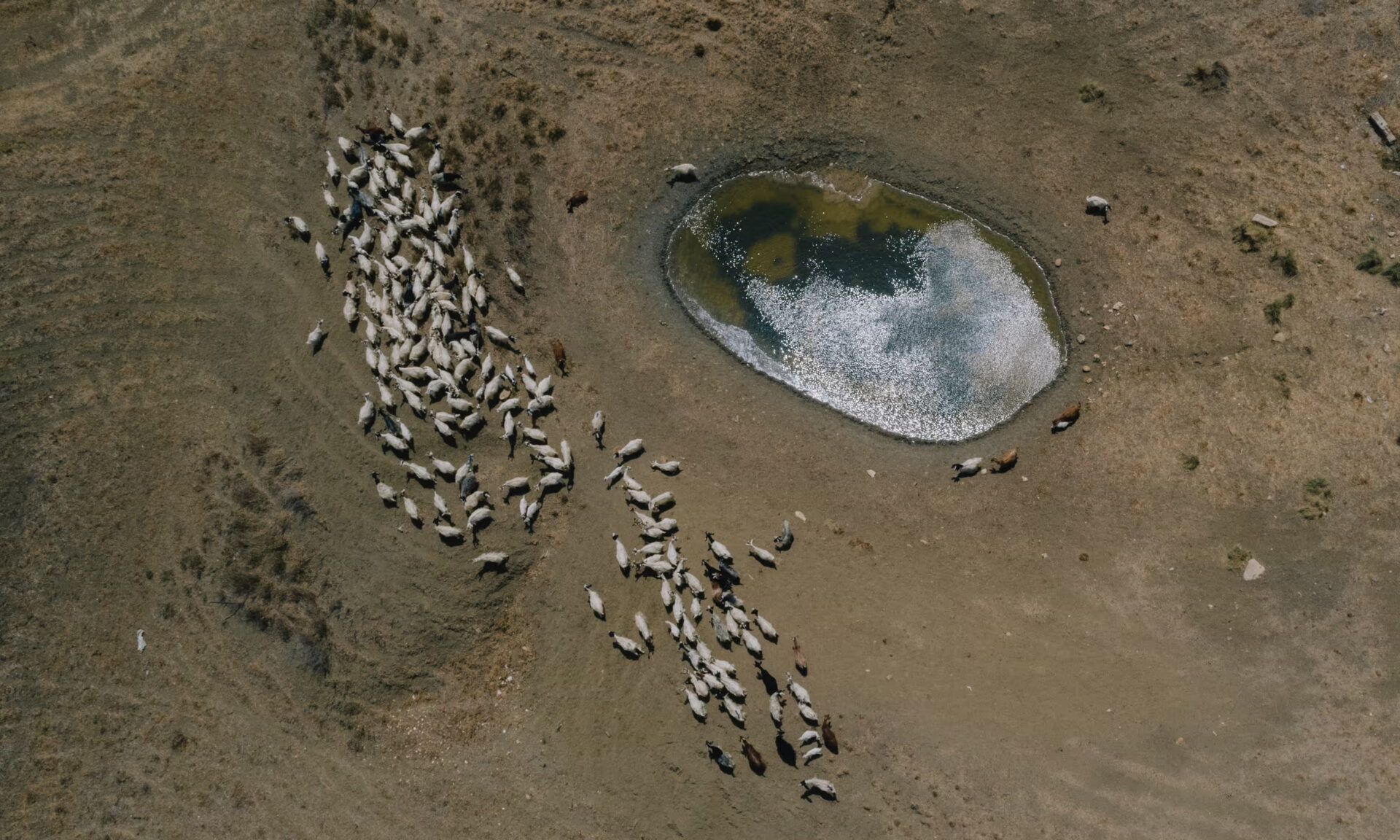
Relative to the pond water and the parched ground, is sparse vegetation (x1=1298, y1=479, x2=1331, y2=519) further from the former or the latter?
the pond water

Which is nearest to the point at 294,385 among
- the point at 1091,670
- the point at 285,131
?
the point at 285,131

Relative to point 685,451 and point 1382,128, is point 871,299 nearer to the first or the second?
point 685,451

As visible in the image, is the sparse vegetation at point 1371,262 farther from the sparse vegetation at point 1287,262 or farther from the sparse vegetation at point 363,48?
the sparse vegetation at point 363,48

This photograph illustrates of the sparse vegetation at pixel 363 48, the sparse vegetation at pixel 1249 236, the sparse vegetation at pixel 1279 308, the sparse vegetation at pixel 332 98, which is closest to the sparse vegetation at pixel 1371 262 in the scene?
the sparse vegetation at pixel 1279 308

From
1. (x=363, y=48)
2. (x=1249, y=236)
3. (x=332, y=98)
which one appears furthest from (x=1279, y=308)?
(x=332, y=98)

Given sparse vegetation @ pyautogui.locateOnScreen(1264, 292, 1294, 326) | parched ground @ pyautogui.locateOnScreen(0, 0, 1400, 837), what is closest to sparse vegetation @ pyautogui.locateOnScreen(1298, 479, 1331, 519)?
parched ground @ pyautogui.locateOnScreen(0, 0, 1400, 837)
